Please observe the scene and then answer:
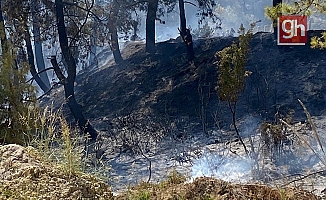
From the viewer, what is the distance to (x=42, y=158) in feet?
13.3

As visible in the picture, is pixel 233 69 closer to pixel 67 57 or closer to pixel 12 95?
pixel 12 95

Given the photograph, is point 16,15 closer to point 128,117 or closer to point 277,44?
point 128,117

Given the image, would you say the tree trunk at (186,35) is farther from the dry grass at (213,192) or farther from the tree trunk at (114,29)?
the dry grass at (213,192)

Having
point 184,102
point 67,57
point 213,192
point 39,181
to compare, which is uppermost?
point 67,57

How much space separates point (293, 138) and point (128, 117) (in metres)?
5.43

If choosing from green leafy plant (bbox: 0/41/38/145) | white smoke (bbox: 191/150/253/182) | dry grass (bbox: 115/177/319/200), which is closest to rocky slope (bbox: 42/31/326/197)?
white smoke (bbox: 191/150/253/182)

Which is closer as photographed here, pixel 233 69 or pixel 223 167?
pixel 223 167

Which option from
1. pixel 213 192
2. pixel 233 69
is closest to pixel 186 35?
pixel 233 69

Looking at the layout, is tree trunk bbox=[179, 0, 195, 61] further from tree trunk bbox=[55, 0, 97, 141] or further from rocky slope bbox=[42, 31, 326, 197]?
tree trunk bbox=[55, 0, 97, 141]

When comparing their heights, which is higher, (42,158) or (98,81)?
(42,158)

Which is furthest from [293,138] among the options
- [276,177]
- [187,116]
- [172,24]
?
[172,24]

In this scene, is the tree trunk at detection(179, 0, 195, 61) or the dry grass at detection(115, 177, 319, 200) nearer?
the dry grass at detection(115, 177, 319, 200)

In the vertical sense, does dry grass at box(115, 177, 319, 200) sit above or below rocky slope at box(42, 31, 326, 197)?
above

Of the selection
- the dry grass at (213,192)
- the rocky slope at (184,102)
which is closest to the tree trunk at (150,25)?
the rocky slope at (184,102)
